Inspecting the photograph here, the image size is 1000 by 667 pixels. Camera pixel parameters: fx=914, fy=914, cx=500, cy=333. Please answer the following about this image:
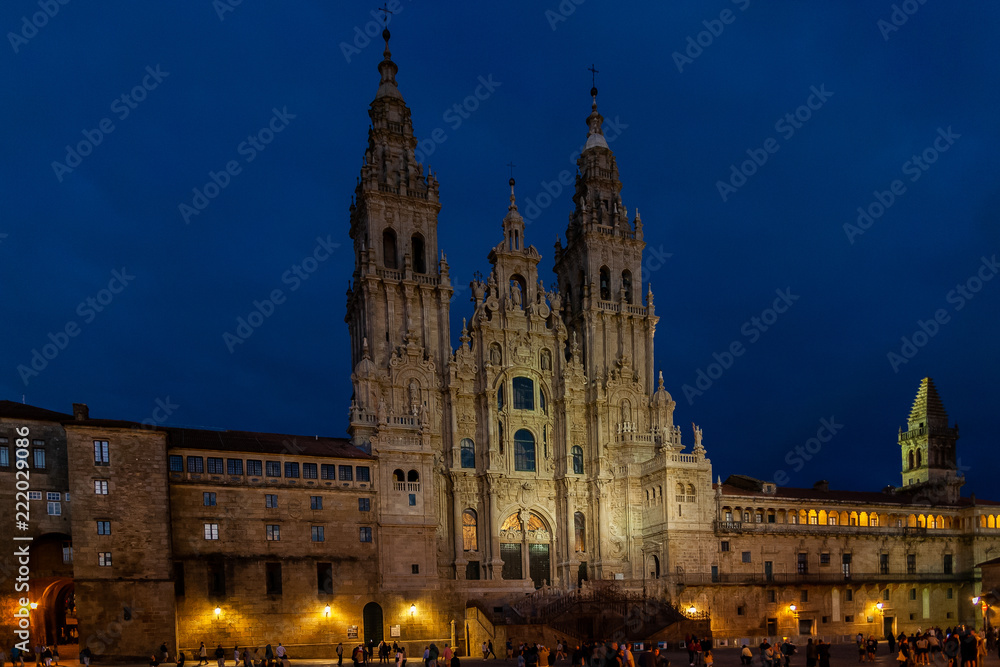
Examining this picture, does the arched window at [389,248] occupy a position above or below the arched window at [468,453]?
above

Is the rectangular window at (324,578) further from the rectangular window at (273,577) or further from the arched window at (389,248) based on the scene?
the arched window at (389,248)

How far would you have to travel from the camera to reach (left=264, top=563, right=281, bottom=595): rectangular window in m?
56.8

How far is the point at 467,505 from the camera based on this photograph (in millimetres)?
70312

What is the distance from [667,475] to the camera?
2709 inches

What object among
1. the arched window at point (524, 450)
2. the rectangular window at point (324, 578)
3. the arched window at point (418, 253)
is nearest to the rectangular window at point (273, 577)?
the rectangular window at point (324, 578)

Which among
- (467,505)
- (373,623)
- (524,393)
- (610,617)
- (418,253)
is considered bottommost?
(610,617)

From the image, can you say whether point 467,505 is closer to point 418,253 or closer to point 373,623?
point 373,623

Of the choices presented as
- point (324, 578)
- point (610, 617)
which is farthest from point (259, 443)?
point (610, 617)

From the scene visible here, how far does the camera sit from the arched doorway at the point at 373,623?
196 ft

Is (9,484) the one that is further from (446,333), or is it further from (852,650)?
(852,650)

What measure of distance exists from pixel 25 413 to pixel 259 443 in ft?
46.5

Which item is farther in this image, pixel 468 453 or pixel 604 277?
pixel 604 277

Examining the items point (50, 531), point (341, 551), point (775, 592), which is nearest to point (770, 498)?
point (775, 592)

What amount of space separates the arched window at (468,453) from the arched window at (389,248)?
590 inches
